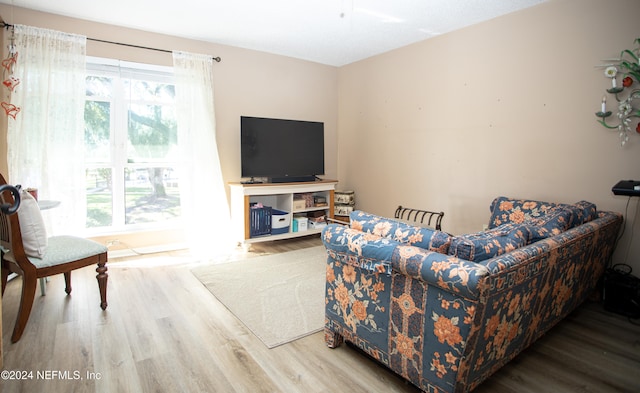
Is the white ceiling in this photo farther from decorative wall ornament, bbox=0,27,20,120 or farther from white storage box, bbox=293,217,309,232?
white storage box, bbox=293,217,309,232

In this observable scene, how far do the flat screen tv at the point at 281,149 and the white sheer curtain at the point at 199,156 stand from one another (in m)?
0.39

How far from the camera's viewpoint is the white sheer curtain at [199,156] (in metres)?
3.99

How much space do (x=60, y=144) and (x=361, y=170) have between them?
353 cm

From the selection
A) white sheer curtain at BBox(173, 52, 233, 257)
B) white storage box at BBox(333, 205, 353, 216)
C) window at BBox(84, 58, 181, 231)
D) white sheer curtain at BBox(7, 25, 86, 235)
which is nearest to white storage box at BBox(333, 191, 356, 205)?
white storage box at BBox(333, 205, 353, 216)

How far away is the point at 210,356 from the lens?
204 cm

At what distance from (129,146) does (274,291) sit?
8.16 ft

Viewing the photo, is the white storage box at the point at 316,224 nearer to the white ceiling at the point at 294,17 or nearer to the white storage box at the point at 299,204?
the white storage box at the point at 299,204

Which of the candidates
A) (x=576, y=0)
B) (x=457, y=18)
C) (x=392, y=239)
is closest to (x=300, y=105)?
(x=457, y=18)

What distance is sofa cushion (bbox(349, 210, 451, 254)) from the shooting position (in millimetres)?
1636

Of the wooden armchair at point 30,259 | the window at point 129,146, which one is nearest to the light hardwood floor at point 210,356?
the wooden armchair at point 30,259

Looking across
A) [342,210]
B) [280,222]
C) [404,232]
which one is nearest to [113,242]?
[280,222]

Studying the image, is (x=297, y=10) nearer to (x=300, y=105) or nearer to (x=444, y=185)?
(x=300, y=105)

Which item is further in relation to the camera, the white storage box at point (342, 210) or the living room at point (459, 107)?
the white storage box at point (342, 210)

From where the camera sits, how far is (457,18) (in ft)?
11.3
